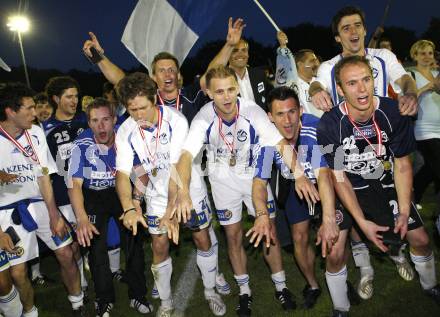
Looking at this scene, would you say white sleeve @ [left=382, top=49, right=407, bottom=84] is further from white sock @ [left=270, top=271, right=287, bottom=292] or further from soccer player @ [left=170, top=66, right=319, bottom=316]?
white sock @ [left=270, top=271, right=287, bottom=292]

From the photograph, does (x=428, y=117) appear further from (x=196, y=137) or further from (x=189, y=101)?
(x=196, y=137)

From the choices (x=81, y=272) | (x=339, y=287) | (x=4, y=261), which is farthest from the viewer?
(x=81, y=272)

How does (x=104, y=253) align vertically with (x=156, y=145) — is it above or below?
below

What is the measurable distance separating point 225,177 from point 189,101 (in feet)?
3.99

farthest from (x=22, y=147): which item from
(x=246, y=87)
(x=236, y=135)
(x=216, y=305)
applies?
(x=246, y=87)

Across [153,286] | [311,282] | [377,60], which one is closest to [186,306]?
[153,286]

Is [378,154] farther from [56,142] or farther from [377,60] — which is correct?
[56,142]

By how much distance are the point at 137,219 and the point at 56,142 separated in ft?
6.94

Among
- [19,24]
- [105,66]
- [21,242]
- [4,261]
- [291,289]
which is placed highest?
[19,24]

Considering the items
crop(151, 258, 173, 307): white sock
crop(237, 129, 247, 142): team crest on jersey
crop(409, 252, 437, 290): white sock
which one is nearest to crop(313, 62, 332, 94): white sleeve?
crop(237, 129, 247, 142): team crest on jersey

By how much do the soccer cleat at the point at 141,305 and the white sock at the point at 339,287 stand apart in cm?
216

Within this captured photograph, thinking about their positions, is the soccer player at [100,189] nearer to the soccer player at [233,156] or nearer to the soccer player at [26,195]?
the soccer player at [26,195]

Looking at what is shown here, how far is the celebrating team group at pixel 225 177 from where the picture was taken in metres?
3.88

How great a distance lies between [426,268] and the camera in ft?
13.1
